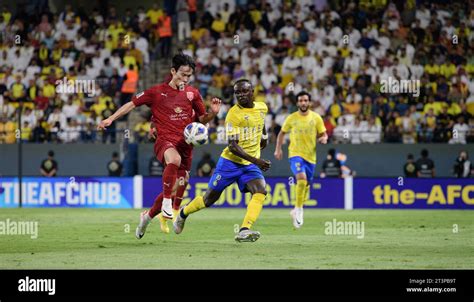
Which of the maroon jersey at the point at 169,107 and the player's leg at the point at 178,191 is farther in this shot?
the player's leg at the point at 178,191

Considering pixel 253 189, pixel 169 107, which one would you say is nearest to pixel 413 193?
pixel 169 107

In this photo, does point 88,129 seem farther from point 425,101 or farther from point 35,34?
point 425,101

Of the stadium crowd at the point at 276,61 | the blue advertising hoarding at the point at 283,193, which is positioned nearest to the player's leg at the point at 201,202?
the blue advertising hoarding at the point at 283,193

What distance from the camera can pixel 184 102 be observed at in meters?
16.4

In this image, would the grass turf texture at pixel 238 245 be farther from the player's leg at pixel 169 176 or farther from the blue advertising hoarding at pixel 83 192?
the blue advertising hoarding at pixel 83 192

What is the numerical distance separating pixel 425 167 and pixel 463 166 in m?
1.09

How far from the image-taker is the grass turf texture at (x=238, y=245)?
13109 mm

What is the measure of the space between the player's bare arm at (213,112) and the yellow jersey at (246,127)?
31 cm

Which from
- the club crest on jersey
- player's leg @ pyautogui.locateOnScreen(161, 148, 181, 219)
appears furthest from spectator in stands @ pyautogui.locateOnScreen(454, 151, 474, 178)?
player's leg @ pyautogui.locateOnScreen(161, 148, 181, 219)

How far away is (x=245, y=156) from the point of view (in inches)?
594

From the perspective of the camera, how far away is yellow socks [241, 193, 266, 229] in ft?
49.6

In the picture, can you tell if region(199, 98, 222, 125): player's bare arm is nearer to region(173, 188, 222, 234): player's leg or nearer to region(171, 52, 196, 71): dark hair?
region(171, 52, 196, 71): dark hair

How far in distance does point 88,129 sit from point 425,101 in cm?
1033

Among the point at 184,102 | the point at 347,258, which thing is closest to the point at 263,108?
the point at 184,102
